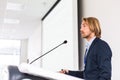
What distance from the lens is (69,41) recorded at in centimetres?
298

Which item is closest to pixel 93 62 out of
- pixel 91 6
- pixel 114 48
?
pixel 114 48

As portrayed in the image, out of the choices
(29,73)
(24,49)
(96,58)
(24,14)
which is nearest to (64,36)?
(96,58)

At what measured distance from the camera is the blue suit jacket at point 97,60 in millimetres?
1221

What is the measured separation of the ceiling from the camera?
4.49 meters

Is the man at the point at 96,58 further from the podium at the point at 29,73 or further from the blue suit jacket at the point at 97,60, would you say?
the podium at the point at 29,73

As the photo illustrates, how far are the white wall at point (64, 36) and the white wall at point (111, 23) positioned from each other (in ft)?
1.23

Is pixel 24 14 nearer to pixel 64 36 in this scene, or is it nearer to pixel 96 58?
pixel 64 36

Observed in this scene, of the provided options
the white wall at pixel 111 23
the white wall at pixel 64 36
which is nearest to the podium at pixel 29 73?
the white wall at pixel 111 23

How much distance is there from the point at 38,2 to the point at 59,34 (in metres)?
1.24

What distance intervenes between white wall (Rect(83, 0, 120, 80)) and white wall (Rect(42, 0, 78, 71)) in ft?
1.23

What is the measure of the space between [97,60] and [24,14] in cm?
421

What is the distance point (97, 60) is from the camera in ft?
4.30

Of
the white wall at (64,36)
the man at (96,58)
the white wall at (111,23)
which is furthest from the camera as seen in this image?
the white wall at (64,36)

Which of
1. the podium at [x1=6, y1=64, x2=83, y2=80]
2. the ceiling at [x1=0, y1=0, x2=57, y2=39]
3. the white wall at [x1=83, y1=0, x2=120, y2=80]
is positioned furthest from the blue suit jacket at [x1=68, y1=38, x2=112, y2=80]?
the ceiling at [x1=0, y1=0, x2=57, y2=39]
